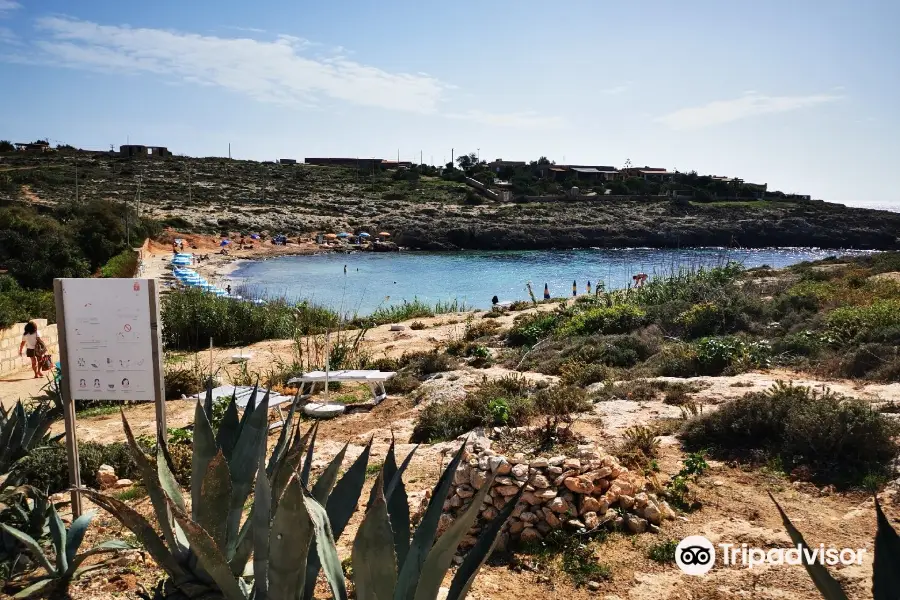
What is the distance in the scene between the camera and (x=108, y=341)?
4.84 meters

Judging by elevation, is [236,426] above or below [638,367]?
above

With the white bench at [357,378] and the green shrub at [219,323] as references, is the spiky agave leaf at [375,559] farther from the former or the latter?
the green shrub at [219,323]

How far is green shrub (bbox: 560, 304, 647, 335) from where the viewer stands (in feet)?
45.0

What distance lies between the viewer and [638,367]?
1027cm

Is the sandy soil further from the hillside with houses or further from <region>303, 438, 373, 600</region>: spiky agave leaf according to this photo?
the hillside with houses

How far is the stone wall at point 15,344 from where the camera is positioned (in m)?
12.8

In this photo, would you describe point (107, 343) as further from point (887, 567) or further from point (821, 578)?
point (887, 567)

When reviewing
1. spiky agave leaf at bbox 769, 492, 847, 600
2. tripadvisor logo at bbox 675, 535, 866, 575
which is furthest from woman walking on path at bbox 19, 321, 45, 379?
spiky agave leaf at bbox 769, 492, 847, 600

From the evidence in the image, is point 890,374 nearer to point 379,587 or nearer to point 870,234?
point 379,587

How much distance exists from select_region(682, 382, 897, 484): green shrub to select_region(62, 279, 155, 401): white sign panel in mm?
5285

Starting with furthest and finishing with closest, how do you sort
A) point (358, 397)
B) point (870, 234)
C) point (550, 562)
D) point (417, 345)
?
point (870, 234), point (417, 345), point (358, 397), point (550, 562)

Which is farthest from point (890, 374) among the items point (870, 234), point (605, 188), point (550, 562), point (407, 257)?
point (605, 188)

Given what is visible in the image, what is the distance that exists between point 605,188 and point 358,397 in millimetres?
82166

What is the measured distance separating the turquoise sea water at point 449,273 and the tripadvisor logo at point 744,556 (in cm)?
2094
